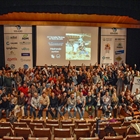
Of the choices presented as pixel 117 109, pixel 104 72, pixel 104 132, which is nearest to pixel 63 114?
pixel 117 109

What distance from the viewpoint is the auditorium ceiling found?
1658cm

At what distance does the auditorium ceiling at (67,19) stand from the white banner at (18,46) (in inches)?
20.8

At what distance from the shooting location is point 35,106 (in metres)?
10.8

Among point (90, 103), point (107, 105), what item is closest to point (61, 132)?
point (90, 103)

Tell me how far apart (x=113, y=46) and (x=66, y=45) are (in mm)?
3671

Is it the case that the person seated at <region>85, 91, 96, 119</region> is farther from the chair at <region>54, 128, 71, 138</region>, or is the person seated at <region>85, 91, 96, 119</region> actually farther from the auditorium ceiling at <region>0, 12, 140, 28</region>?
the auditorium ceiling at <region>0, 12, 140, 28</region>

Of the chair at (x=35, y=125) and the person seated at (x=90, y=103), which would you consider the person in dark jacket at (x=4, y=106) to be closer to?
the chair at (x=35, y=125)

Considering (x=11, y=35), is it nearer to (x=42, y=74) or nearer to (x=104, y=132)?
(x=42, y=74)

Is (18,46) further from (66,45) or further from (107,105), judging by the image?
(107,105)

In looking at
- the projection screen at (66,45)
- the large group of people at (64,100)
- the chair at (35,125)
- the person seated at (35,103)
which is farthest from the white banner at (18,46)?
the chair at (35,125)

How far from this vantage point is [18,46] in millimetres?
17812

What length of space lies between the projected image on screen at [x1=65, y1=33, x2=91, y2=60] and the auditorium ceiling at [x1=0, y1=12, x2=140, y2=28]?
0.97 m

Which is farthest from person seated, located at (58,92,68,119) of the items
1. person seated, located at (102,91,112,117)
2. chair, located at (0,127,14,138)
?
chair, located at (0,127,14,138)

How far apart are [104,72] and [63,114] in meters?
4.52
